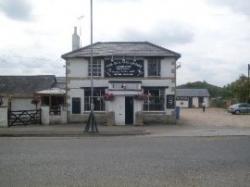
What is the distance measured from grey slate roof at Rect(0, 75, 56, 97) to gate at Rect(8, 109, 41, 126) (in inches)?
565

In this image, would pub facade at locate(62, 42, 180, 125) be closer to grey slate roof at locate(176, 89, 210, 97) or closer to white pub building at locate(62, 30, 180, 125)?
white pub building at locate(62, 30, 180, 125)

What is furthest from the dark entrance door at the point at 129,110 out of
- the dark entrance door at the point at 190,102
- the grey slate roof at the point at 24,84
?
the dark entrance door at the point at 190,102

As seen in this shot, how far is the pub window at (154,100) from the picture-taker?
40125 millimetres

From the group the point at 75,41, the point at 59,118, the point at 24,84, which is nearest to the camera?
the point at 59,118

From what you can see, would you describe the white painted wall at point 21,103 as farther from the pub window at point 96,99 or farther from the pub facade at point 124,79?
the pub window at point 96,99

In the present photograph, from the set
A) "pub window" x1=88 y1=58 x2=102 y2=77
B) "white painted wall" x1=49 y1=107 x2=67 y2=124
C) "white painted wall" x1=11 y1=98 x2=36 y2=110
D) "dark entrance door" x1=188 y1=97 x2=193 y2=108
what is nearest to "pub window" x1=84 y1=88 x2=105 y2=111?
"pub window" x1=88 y1=58 x2=102 y2=77

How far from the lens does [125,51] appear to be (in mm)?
41188

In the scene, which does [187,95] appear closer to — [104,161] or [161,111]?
[161,111]

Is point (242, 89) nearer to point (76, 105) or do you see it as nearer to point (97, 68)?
point (97, 68)

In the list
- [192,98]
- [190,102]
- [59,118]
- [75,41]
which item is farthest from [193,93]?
[59,118]

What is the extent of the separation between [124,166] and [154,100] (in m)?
26.6

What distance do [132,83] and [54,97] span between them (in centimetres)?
1178

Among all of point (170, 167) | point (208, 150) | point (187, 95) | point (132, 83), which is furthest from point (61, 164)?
point (187, 95)

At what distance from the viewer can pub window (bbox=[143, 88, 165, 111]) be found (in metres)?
40.1
